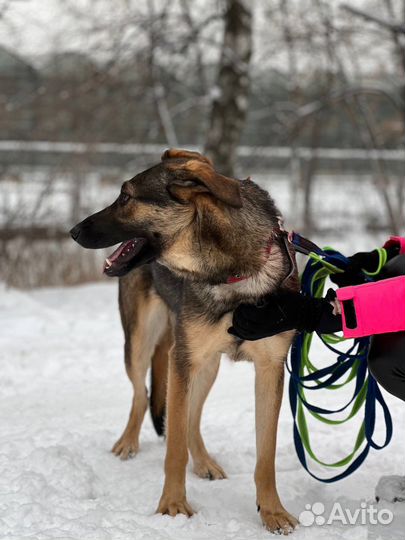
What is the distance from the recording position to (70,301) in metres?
10.2

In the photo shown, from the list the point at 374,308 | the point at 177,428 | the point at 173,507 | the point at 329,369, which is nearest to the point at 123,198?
the point at 177,428

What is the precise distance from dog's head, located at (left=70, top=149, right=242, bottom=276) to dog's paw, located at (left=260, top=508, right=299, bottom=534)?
1.26 metres

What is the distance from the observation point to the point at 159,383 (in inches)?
189

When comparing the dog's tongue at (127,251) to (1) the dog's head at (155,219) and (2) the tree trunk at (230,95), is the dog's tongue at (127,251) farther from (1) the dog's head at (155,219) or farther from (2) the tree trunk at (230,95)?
(2) the tree trunk at (230,95)

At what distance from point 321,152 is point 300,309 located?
15265 mm

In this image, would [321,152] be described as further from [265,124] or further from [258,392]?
[258,392]

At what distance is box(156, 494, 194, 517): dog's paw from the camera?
3.55 metres

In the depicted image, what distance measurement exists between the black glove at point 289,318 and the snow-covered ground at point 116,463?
938mm

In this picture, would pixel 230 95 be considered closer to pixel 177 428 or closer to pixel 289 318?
pixel 177 428

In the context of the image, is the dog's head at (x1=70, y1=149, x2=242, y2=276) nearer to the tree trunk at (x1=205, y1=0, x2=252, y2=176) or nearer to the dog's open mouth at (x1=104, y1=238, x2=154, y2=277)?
the dog's open mouth at (x1=104, y1=238, x2=154, y2=277)

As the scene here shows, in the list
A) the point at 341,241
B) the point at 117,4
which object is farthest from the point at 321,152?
the point at 117,4

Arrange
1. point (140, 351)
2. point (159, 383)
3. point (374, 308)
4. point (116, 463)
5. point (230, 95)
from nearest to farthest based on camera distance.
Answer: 1. point (374, 308)
2. point (116, 463)
3. point (140, 351)
4. point (159, 383)
5. point (230, 95)

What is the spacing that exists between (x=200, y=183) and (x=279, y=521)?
1.65 meters

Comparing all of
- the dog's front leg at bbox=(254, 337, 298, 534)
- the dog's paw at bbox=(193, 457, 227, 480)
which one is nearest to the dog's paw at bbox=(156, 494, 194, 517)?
the dog's front leg at bbox=(254, 337, 298, 534)
